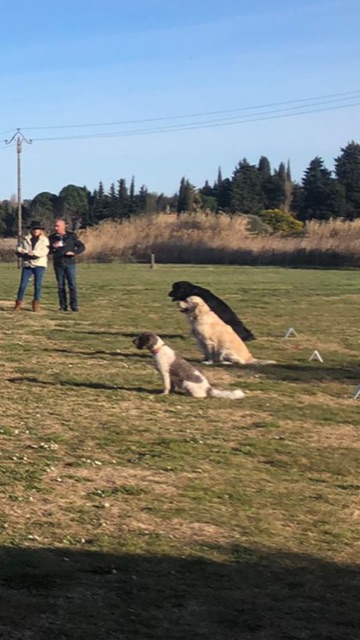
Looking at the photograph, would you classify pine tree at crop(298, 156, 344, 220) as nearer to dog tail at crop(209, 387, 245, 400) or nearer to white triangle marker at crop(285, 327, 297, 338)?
white triangle marker at crop(285, 327, 297, 338)

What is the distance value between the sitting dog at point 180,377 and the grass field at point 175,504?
0.68 feet

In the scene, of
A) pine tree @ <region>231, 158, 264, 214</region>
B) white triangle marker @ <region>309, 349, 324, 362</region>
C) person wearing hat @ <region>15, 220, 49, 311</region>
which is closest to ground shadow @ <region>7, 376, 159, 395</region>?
white triangle marker @ <region>309, 349, 324, 362</region>

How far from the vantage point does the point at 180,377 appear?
33.8 feet

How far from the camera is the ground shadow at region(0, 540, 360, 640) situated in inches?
167

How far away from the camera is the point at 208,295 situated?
50.9 ft

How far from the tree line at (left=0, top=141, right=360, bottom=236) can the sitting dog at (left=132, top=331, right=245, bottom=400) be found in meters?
87.2

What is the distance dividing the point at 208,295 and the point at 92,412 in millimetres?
6537

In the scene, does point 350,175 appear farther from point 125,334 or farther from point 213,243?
point 125,334

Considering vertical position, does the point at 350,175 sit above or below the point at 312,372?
above

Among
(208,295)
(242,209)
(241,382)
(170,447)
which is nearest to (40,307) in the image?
(208,295)

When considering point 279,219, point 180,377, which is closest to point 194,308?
point 180,377

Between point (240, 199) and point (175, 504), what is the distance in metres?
108

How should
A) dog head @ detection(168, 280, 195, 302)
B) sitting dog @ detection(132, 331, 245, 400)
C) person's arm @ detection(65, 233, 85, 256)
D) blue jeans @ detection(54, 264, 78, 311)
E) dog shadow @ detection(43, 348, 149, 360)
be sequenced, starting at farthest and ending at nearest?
1. blue jeans @ detection(54, 264, 78, 311)
2. person's arm @ detection(65, 233, 85, 256)
3. dog head @ detection(168, 280, 195, 302)
4. dog shadow @ detection(43, 348, 149, 360)
5. sitting dog @ detection(132, 331, 245, 400)

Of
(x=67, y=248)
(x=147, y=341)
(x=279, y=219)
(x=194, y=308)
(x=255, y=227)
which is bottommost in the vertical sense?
(x=147, y=341)
